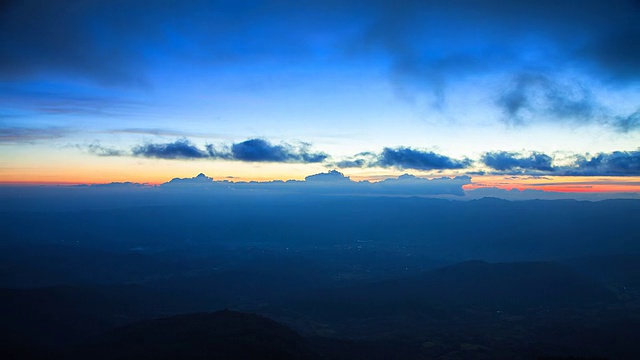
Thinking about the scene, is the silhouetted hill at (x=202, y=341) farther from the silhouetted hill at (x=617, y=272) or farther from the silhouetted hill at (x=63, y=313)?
the silhouetted hill at (x=617, y=272)

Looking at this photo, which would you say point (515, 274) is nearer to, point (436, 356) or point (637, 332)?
point (637, 332)

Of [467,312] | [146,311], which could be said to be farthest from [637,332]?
[146,311]

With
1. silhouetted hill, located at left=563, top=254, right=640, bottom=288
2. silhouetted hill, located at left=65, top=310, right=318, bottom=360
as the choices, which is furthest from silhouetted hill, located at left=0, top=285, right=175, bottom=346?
silhouetted hill, located at left=563, top=254, right=640, bottom=288

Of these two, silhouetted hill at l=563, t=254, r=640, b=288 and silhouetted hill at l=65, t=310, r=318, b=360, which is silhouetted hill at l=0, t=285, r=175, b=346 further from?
silhouetted hill at l=563, t=254, r=640, b=288

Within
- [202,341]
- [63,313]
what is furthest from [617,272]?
[63,313]

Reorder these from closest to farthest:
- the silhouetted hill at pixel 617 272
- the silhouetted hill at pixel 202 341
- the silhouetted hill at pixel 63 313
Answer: the silhouetted hill at pixel 202 341
the silhouetted hill at pixel 63 313
the silhouetted hill at pixel 617 272

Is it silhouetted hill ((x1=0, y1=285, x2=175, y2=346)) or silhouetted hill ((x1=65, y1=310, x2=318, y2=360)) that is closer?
silhouetted hill ((x1=65, y1=310, x2=318, y2=360))

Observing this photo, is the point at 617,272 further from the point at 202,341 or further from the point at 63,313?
the point at 63,313

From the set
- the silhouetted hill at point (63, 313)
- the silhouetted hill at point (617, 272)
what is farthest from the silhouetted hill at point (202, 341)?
the silhouetted hill at point (617, 272)
